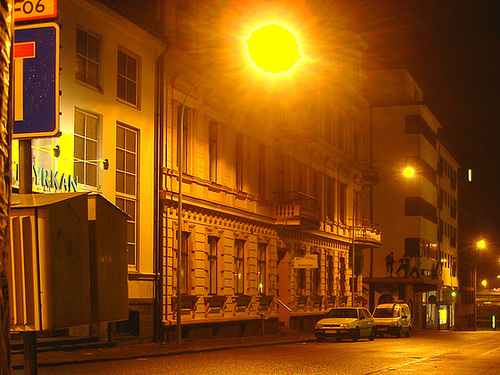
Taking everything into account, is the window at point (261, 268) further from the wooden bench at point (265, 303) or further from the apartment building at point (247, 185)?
the wooden bench at point (265, 303)

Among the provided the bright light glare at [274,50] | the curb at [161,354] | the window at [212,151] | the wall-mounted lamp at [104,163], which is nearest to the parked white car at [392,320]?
the curb at [161,354]

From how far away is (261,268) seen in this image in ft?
137

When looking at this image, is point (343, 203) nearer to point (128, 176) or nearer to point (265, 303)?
point (265, 303)

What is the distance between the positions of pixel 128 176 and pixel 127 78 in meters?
3.28

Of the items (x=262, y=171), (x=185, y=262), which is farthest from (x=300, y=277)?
(x=185, y=262)

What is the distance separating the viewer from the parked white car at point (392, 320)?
141 feet

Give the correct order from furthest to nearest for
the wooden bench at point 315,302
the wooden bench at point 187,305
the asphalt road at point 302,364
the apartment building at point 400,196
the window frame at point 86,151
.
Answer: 1. the apartment building at point 400,196
2. the wooden bench at point 315,302
3. the wooden bench at point 187,305
4. the window frame at point 86,151
5. the asphalt road at point 302,364

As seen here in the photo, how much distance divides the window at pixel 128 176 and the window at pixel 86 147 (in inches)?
57.4

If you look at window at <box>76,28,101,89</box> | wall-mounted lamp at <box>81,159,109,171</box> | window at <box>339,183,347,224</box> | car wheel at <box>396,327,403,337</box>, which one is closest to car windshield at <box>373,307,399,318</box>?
car wheel at <box>396,327,403,337</box>

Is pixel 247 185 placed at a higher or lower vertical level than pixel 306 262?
higher

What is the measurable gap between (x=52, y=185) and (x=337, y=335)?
16537mm

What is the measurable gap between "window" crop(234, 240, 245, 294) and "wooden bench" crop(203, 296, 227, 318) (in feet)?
6.06

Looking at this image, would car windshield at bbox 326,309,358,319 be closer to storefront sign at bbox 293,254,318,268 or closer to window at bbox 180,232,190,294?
storefront sign at bbox 293,254,318,268

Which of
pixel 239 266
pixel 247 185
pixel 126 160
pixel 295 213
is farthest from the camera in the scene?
pixel 295 213
